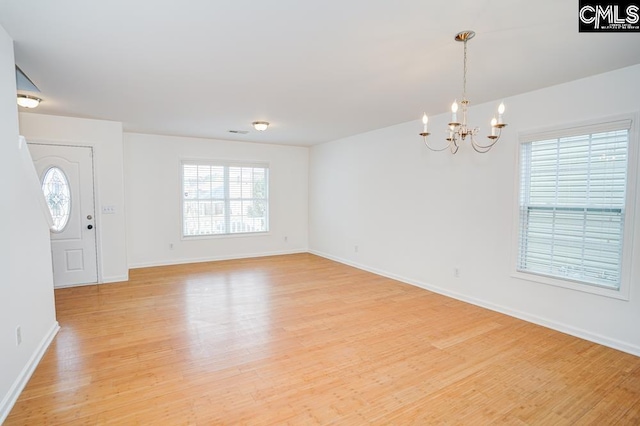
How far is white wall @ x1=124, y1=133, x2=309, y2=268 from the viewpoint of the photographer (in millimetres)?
6012

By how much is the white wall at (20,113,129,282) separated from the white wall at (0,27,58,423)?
226cm

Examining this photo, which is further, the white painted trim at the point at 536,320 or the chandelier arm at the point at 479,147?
the chandelier arm at the point at 479,147

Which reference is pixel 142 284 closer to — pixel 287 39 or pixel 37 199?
pixel 37 199

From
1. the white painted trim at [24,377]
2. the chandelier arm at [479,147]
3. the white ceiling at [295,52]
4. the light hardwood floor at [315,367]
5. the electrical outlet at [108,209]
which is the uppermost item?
the white ceiling at [295,52]

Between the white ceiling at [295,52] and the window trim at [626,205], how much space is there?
1.57 feet

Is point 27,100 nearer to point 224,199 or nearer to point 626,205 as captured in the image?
point 224,199

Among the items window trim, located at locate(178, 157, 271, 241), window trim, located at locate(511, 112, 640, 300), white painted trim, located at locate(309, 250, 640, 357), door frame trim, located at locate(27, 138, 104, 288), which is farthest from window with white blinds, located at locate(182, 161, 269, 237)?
window trim, located at locate(511, 112, 640, 300)

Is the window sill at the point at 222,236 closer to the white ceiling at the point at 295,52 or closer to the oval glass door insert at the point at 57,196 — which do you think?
the oval glass door insert at the point at 57,196

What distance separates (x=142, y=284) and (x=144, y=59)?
141 inches

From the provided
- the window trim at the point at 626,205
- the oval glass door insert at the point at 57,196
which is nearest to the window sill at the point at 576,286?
the window trim at the point at 626,205

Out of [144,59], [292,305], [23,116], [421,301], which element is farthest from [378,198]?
[23,116]

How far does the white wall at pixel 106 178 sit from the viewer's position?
4770 millimetres

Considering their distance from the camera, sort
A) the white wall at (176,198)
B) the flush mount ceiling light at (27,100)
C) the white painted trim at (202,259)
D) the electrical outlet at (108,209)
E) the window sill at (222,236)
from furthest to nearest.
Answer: the window sill at (222,236) → the white painted trim at (202,259) → the white wall at (176,198) → the electrical outlet at (108,209) → the flush mount ceiling light at (27,100)

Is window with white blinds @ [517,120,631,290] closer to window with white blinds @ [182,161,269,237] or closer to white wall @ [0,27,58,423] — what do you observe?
white wall @ [0,27,58,423]
